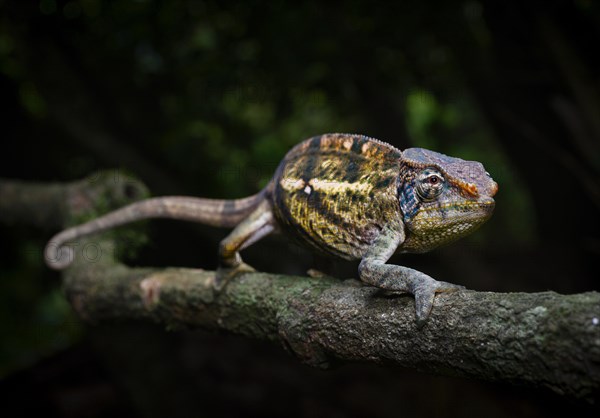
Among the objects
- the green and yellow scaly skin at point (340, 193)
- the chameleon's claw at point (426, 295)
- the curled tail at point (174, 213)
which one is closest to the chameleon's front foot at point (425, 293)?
the chameleon's claw at point (426, 295)

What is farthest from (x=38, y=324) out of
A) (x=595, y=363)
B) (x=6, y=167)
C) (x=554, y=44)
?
(x=595, y=363)

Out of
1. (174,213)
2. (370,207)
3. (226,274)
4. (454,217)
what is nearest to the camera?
(454,217)

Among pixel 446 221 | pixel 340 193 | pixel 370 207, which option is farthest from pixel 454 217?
pixel 340 193

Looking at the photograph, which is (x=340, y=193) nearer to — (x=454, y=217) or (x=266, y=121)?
(x=454, y=217)

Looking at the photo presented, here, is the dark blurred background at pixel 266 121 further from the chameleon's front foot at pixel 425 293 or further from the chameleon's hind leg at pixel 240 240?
the chameleon's front foot at pixel 425 293

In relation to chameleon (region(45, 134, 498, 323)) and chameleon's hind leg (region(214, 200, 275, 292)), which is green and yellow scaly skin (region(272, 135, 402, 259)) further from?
chameleon's hind leg (region(214, 200, 275, 292))

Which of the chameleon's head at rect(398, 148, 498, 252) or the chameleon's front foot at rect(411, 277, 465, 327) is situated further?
the chameleon's head at rect(398, 148, 498, 252)

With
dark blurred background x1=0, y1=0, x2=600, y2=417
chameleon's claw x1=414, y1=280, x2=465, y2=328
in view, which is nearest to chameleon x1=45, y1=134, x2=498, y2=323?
chameleon's claw x1=414, y1=280, x2=465, y2=328

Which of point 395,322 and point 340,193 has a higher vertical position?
point 340,193
